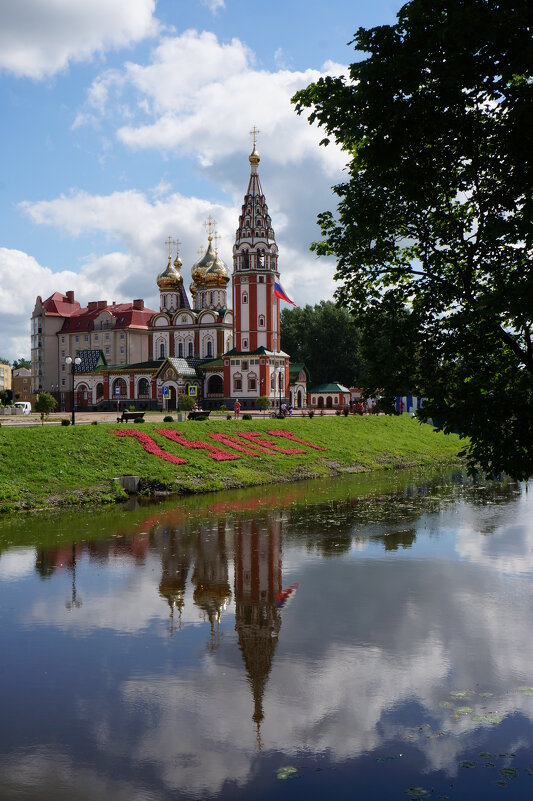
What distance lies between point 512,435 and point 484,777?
381 centimetres

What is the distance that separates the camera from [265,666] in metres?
10.2

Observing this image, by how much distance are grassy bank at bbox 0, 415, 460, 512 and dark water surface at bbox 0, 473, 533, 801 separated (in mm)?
5464

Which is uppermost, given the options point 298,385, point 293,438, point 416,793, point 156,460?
point 298,385

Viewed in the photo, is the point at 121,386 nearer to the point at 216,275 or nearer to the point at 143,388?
the point at 143,388

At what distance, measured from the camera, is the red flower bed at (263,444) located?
36.4 metres

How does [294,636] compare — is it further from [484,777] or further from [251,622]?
[484,777]

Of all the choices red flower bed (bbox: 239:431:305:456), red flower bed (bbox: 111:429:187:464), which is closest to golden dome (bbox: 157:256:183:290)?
red flower bed (bbox: 239:431:305:456)

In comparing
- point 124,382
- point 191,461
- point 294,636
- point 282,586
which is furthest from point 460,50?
point 124,382

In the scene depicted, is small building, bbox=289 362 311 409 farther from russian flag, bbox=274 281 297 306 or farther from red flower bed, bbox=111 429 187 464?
red flower bed, bbox=111 429 187 464

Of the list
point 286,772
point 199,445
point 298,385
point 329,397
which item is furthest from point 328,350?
point 286,772

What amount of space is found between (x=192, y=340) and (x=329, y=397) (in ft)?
54.1

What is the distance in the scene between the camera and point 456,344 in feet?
30.0

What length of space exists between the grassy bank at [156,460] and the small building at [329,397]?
3886 centimetres

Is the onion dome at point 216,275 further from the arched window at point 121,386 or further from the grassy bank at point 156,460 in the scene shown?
the grassy bank at point 156,460
